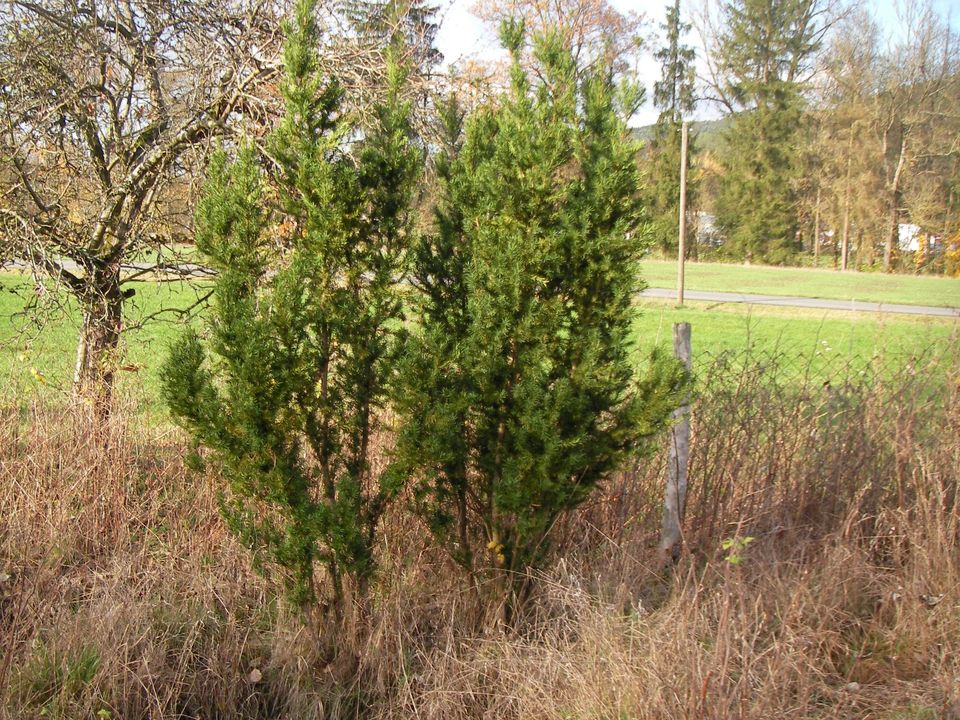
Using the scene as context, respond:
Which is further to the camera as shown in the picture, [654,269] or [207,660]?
[654,269]

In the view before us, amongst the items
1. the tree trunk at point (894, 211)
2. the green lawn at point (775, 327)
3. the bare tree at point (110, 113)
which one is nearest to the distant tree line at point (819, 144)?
the tree trunk at point (894, 211)

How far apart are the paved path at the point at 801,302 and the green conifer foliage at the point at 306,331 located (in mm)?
16065

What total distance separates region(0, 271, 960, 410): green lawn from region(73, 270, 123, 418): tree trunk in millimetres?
152

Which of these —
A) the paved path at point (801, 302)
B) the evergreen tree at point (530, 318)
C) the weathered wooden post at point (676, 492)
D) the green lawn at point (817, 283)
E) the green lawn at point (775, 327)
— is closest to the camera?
the evergreen tree at point (530, 318)

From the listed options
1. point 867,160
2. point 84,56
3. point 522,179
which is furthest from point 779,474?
point 867,160

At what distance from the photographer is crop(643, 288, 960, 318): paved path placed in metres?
20.3

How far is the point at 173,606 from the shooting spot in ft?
13.3

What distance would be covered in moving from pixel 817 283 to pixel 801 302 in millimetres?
8496

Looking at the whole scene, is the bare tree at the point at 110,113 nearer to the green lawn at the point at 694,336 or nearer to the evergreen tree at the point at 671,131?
the green lawn at the point at 694,336

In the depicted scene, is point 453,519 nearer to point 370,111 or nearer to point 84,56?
point 370,111

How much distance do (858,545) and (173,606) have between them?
12.3ft

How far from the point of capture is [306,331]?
3742mm

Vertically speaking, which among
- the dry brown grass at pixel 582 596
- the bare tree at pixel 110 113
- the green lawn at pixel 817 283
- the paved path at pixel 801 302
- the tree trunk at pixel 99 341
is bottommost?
the dry brown grass at pixel 582 596

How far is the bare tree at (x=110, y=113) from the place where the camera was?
5.81 meters
